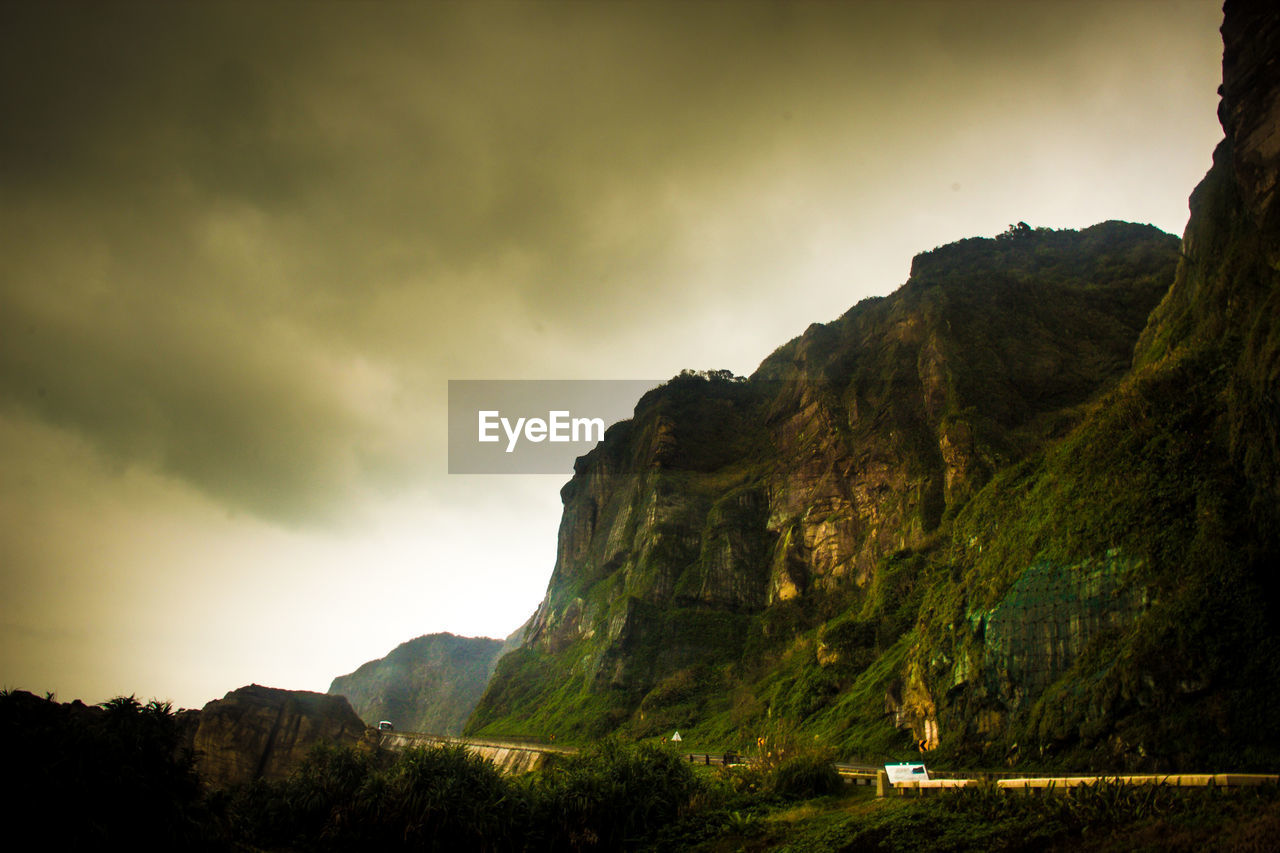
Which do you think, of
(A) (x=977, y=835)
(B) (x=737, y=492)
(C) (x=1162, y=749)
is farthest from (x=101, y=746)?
(B) (x=737, y=492)

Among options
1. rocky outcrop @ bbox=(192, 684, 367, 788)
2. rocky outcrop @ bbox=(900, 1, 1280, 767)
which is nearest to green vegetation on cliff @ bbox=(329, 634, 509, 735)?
rocky outcrop @ bbox=(192, 684, 367, 788)

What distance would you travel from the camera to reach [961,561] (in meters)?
40.4

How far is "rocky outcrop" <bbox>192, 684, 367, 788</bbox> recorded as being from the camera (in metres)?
41.9

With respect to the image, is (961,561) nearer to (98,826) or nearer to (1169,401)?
(1169,401)

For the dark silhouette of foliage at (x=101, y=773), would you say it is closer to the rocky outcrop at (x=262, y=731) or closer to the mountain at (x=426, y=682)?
the rocky outcrop at (x=262, y=731)

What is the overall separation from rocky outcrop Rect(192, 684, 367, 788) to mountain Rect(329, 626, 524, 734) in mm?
108169

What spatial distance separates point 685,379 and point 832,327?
31.2 meters

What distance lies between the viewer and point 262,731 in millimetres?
43438

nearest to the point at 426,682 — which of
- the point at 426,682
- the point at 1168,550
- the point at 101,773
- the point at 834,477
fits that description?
the point at 426,682

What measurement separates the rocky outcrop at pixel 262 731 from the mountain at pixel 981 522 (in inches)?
1174

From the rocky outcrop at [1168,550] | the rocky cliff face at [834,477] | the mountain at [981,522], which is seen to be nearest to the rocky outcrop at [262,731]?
the mountain at [981,522]

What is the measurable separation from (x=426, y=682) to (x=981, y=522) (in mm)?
157339

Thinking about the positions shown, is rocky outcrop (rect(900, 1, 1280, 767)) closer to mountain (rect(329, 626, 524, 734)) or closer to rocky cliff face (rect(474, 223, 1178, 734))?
rocky cliff face (rect(474, 223, 1178, 734))

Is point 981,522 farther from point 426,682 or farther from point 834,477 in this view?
point 426,682
